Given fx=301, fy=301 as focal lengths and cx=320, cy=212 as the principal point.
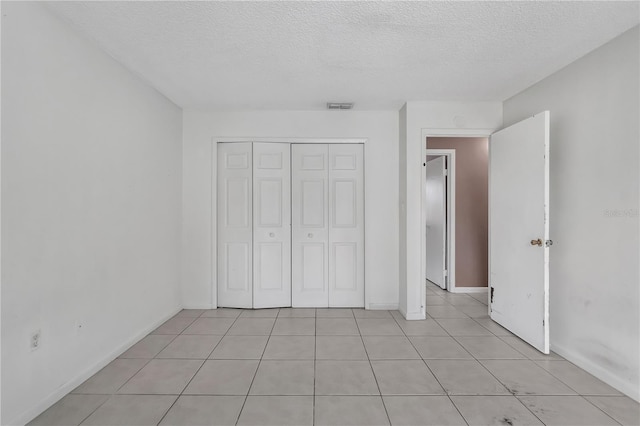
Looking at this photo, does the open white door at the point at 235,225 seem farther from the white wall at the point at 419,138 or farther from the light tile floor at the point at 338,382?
the white wall at the point at 419,138

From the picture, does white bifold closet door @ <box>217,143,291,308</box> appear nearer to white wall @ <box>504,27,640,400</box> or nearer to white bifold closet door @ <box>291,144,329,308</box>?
white bifold closet door @ <box>291,144,329,308</box>

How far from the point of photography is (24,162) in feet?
5.59

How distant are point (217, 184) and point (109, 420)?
257 centimetres

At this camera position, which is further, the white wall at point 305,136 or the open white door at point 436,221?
the open white door at point 436,221

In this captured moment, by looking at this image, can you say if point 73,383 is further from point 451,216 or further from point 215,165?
point 451,216

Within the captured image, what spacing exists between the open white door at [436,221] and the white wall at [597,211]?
1985 mm

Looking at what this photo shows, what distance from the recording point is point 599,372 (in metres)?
2.22

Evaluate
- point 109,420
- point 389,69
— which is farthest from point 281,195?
point 109,420

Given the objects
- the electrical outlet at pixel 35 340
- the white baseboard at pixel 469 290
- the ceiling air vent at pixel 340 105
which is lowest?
the white baseboard at pixel 469 290

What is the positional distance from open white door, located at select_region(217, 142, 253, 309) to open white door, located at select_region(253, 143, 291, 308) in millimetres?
82

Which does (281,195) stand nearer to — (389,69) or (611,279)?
(389,69)

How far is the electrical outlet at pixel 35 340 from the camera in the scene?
69.4 inches

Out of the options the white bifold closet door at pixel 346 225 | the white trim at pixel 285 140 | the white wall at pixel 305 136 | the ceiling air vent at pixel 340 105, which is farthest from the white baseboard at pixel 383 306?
the ceiling air vent at pixel 340 105

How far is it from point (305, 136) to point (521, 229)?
252 centimetres
